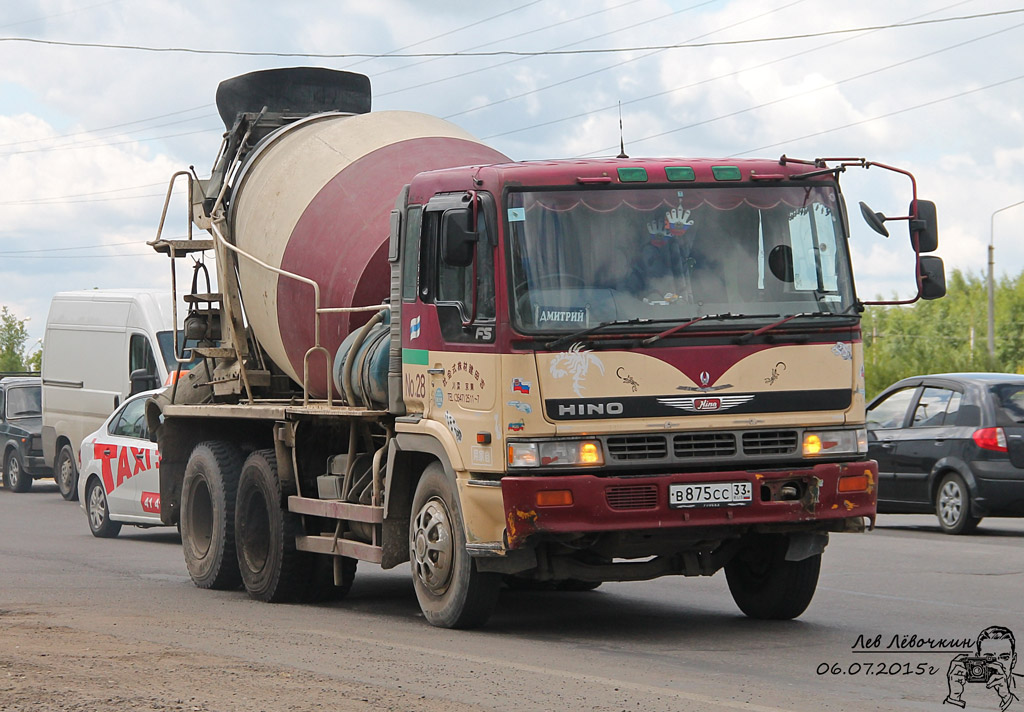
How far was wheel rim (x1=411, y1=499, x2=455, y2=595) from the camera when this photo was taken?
31.6 feet

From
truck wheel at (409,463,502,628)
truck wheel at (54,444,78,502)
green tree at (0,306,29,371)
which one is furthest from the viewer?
green tree at (0,306,29,371)

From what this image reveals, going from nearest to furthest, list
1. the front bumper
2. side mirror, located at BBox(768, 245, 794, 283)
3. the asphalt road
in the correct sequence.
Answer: the asphalt road → the front bumper → side mirror, located at BBox(768, 245, 794, 283)

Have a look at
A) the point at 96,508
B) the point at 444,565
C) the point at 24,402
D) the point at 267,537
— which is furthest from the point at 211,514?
the point at 24,402

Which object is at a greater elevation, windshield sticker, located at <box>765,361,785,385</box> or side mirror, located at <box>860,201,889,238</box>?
side mirror, located at <box>860,201,889,238</box>

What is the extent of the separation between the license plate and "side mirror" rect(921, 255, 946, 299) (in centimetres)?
→ 162

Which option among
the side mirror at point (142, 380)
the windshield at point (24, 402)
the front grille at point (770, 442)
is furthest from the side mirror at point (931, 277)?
the windshield at point (24, 402)

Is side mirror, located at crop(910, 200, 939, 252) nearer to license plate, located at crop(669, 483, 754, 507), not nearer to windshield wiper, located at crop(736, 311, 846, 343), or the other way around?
windshield wiper, located at crop(736, 311, 846, 343)

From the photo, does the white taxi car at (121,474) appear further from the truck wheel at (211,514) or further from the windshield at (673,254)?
the windshield at (673,254)

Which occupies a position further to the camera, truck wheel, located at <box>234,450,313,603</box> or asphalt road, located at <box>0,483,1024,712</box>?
truck wheel, located at <box>234,450,313,603</box>

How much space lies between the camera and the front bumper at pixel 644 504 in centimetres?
885

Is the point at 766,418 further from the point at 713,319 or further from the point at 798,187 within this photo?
the point at 798,187

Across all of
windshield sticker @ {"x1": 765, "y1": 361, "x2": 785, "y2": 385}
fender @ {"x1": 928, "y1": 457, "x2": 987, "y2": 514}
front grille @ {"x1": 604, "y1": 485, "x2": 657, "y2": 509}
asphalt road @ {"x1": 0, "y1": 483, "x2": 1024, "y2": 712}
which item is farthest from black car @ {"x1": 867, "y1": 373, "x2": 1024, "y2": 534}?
front grille @ {"x1": 604, "y1": 485, "x2": 657, "y2": 509}

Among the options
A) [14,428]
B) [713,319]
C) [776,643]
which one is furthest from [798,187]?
[14,428]

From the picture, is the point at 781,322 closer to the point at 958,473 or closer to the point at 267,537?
the point at 267,537
